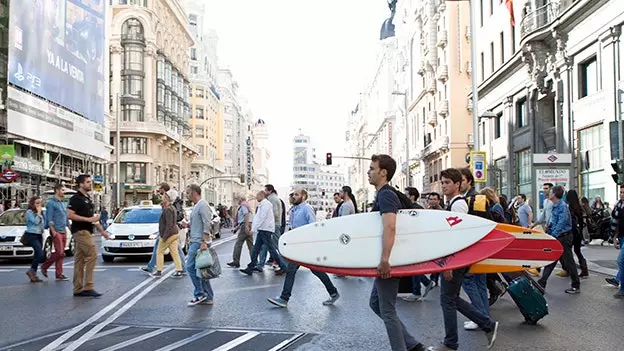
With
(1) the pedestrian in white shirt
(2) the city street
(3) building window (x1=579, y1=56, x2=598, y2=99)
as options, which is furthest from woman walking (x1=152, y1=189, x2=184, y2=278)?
(3) building window (x1=579, y1=56, x2=598, y2=99)

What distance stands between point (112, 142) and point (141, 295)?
65130 millimetres

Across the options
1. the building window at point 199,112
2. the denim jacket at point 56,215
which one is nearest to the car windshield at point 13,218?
the denim jacket at point 56,215

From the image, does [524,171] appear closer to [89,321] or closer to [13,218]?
[13,218]

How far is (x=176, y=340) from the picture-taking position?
6840mm

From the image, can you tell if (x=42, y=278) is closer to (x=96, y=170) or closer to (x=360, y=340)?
(x=360, y=340)

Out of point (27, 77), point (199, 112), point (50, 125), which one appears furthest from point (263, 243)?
point (199, 112)

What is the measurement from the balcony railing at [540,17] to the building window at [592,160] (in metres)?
5.10

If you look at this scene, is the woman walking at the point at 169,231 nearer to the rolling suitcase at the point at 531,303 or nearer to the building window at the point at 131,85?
the rolling suitcase at the point at 531,303

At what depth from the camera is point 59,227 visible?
12734 millimetres

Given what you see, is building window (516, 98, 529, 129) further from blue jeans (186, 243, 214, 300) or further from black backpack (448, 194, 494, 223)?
black backpack (448, 194, 494, 223)

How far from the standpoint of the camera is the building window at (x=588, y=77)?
2478 centimetres

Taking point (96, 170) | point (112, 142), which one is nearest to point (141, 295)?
point (96, 170)

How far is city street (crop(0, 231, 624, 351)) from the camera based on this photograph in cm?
675

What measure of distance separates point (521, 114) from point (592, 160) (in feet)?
30.1
